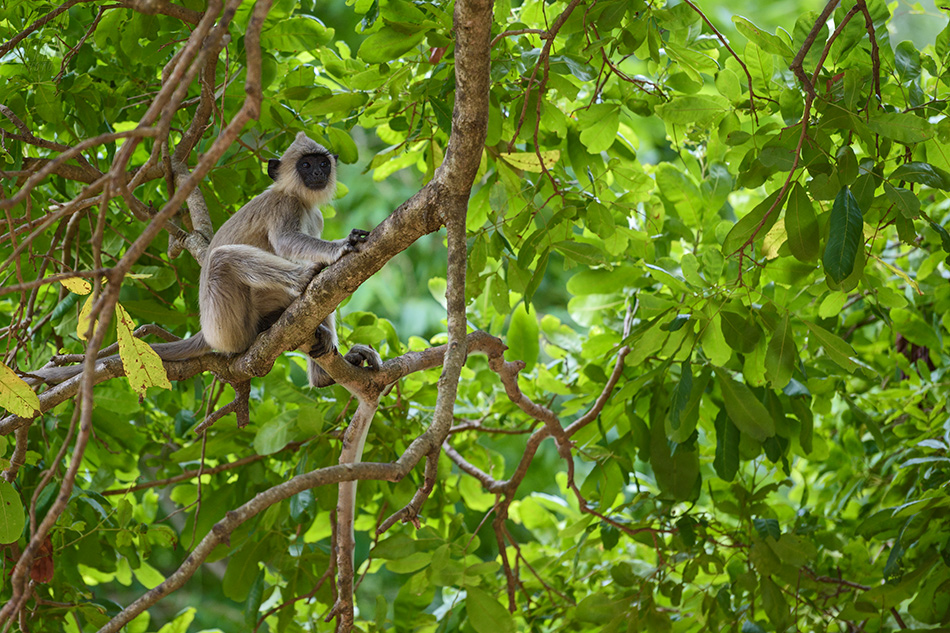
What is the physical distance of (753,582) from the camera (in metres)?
3.19

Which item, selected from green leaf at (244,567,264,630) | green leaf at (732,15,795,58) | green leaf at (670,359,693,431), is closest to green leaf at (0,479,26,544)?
green leaf at (244,567,264,630)

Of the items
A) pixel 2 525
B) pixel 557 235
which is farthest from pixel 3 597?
pixel 557 235

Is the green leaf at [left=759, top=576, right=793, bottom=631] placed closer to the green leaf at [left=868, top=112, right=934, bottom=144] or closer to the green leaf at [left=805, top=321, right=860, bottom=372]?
the green leaf at [left=805, top=321, right=860, bottom=372]

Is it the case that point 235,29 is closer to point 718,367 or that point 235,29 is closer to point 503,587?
point 718,367

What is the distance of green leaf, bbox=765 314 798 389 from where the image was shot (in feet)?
8.84

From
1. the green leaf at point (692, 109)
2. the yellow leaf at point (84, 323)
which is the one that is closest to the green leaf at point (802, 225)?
the green leaf at point (692, 109)

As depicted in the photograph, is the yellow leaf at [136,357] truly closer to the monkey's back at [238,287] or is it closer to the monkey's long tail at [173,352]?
the monkey's long tail at [173,352]

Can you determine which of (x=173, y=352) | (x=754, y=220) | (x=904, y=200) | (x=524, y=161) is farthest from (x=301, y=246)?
(x=904, y=200)

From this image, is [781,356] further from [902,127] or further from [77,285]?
[77,285]

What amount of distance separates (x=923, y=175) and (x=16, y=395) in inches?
100

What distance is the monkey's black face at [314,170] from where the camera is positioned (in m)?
3.99

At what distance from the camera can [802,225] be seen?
94.7 inches

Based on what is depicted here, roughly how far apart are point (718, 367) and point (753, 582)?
2.90 ft

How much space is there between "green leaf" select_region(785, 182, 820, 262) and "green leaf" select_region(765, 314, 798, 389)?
37 centimetres
